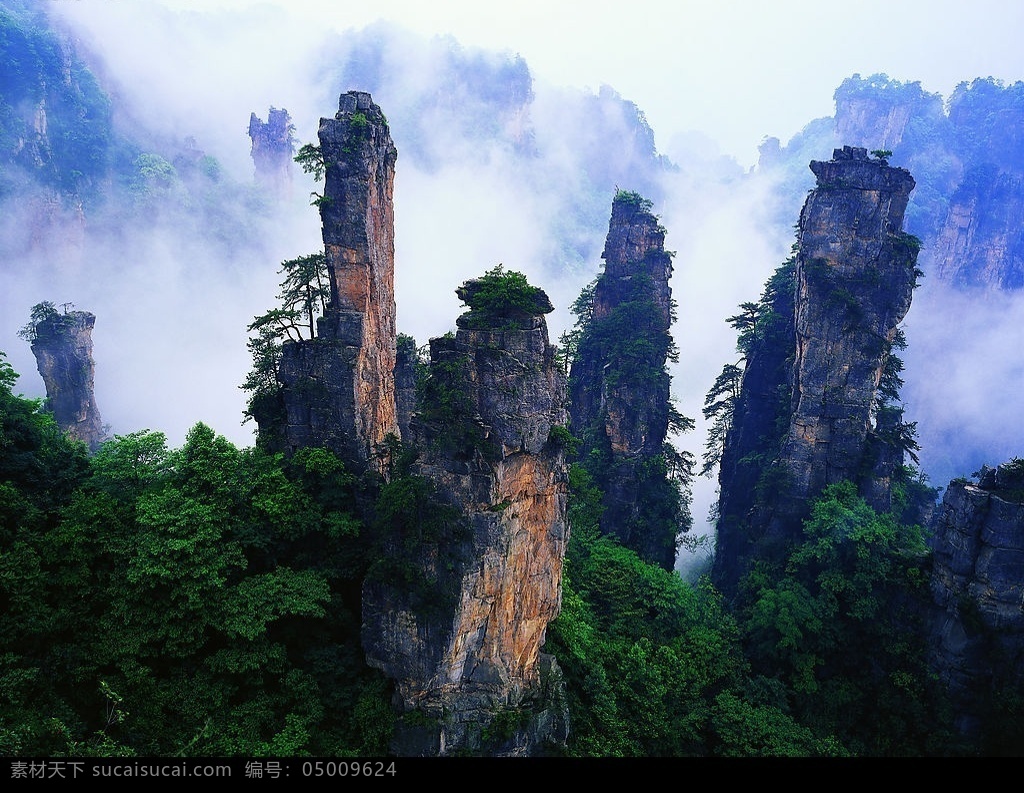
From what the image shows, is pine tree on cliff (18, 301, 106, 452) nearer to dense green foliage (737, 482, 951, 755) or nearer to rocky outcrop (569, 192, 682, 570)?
rocky outcrop (569, 192, 682, 570)

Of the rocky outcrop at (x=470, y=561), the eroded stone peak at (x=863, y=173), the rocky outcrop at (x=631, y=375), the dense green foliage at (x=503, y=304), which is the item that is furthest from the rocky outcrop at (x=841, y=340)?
the dense green foliage at (x=503, y=304)

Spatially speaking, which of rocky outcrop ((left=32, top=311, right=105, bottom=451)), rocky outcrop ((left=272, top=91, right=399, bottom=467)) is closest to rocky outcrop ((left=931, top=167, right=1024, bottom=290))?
rocky outcrop ((left=272, top=91, right=399, bottom=467))

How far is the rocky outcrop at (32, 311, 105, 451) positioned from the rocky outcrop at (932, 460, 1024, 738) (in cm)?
4510

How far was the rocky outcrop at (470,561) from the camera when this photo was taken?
17.2 metres

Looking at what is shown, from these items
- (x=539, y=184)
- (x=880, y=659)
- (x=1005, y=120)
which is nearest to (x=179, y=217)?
(x=539, y=184)

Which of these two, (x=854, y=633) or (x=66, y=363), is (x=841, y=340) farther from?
(x=66, y=363)

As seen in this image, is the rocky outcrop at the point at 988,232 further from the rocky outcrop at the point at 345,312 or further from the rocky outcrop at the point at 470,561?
the rocky outcrop at the point at 470,561

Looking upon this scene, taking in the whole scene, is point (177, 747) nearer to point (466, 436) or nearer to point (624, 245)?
point (466, 436)

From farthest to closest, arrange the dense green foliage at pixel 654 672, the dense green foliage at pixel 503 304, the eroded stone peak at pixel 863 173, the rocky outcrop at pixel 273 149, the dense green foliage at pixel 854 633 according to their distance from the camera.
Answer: the rocky outcrop at pixel 273 149
the eroded stone peak at pixel 863 173
the dense green foliage at pixel 854 633
the dense green foliage at pixel 654 672
the dense green foliage at pixel 503 304

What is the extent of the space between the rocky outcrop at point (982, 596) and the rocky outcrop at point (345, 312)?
783 inches

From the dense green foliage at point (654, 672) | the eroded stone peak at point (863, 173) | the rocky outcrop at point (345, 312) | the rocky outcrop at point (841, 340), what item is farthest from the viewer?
the rocky outcrop at point (841, 340)

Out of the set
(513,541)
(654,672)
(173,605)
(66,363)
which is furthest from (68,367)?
(654,672)

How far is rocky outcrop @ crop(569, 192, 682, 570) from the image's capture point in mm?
32875

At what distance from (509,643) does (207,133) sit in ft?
308
